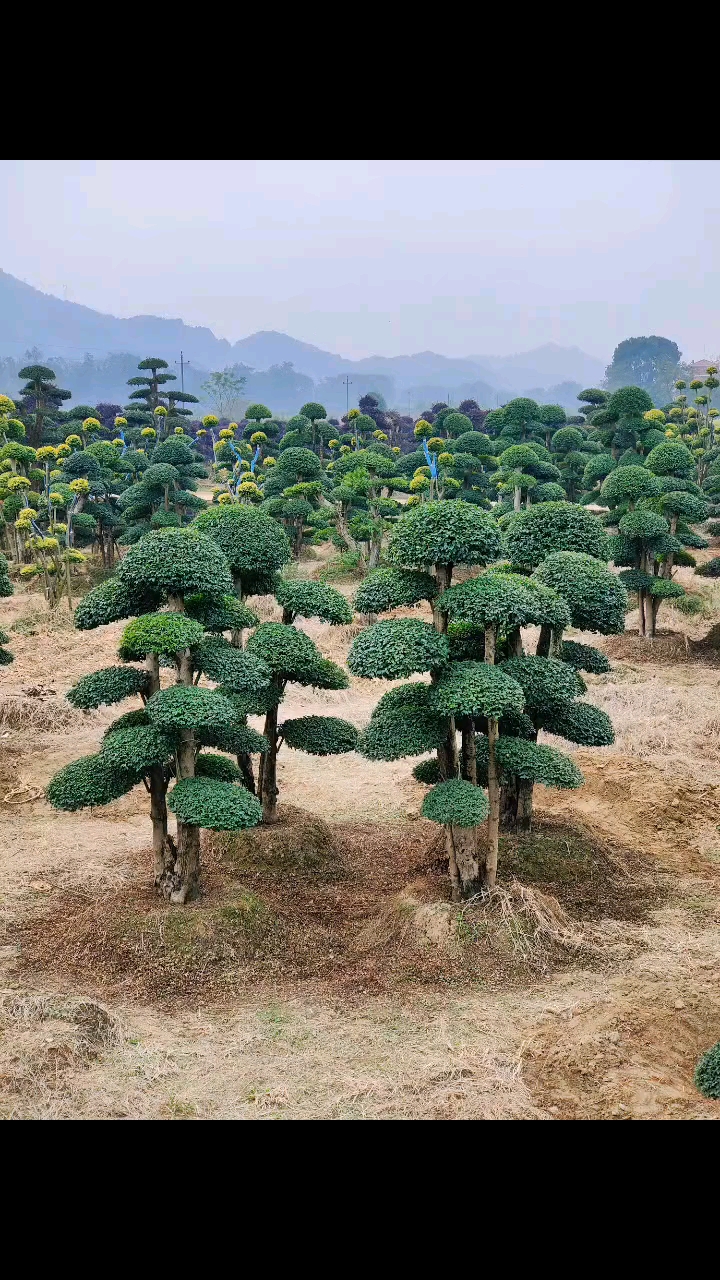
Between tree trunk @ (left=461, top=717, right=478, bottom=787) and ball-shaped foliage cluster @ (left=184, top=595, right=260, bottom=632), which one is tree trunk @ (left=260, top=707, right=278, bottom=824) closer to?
ball-shaped foliage cluster @ (left=184, top=595, right=260, bottom=632)

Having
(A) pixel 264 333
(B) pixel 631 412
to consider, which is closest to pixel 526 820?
(B) pixel 631 412

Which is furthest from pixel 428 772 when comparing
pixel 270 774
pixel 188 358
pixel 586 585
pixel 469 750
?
pixel 188 358

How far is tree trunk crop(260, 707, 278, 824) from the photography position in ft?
24.2

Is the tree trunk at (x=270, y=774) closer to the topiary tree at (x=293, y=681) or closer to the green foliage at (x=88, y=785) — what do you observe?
the topiary tree at (x=293, y=681)

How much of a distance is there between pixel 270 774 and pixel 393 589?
197cm

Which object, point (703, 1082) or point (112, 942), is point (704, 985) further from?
point (112, 942)

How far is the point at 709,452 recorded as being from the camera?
2089 centimetres

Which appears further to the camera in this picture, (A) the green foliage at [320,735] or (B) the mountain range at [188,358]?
(B) the mountain range at [188,358]

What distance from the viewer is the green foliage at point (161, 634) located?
18.2ft

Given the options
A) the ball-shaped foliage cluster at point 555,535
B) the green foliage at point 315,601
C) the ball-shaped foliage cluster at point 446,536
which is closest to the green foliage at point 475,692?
the ball-shaped foliage cluster at point 446,536

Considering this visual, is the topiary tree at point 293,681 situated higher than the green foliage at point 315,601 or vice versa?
the green foliage at point 315,601

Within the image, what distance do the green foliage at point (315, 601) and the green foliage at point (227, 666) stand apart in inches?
34.1

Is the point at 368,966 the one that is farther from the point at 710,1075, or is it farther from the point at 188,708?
the point at 710,1075

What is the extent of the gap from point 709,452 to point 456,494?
5375 mm
